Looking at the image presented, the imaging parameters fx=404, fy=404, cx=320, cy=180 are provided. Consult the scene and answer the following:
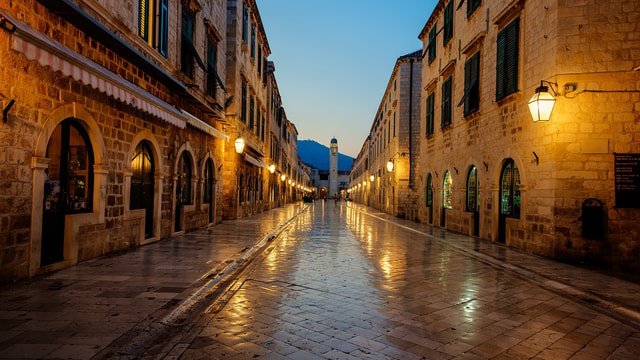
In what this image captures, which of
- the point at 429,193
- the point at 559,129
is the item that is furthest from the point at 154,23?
the point at 429,193

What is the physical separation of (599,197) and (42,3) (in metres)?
11.5

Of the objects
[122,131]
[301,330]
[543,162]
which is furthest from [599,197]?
[122,131]

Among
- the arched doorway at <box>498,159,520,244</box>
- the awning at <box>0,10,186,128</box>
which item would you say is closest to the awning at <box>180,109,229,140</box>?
the awning at <box>0,10,186,128</box>

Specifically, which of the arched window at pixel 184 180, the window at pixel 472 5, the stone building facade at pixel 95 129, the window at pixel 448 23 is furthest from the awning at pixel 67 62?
the window at pixel 448 23

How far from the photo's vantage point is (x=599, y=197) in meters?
9.21

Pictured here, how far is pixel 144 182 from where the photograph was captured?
10602 mm

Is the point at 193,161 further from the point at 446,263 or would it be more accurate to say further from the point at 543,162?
the point at 543,162

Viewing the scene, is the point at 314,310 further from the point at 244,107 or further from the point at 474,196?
the point at 244,107

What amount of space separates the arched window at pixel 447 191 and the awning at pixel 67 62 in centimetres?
1321

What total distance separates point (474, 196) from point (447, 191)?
3.12 m

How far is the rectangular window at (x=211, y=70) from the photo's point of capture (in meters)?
15.6

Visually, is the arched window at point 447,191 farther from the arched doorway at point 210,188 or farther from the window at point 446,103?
the arched doorway at point 210,188

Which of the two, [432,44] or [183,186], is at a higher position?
[432,44]

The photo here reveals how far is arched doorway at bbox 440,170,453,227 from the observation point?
694 inches
